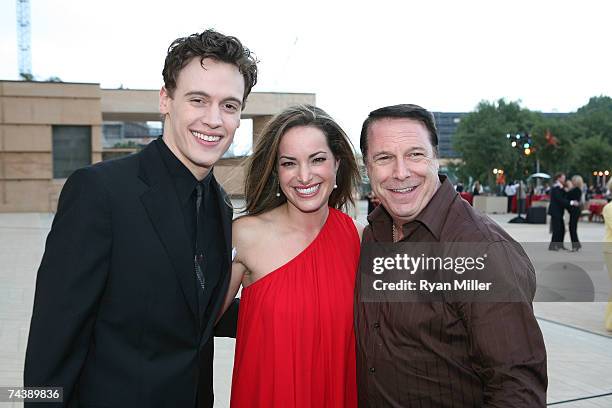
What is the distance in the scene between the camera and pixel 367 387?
7.98 feet

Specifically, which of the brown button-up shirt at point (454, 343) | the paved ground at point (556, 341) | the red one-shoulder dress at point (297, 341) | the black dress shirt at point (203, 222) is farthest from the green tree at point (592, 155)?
the black dress shirt at point (203, 222)

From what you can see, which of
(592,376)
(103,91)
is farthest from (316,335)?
(103,91)

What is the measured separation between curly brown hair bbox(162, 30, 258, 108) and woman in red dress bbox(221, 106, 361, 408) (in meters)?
0.78

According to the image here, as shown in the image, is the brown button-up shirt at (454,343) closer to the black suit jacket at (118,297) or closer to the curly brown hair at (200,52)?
the black suit jacket at (118,297)

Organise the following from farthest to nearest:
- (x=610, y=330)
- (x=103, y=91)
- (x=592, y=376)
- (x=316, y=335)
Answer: (x=103, y=91) < (x=610, y=330) < (x=592, y=376) < (x=316, y=335)

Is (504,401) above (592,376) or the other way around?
above

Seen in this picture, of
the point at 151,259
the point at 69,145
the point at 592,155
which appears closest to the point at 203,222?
the point at 151,259

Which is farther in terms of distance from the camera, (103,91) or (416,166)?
(103,91)

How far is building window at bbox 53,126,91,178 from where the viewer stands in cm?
2862

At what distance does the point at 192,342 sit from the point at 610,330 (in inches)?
266

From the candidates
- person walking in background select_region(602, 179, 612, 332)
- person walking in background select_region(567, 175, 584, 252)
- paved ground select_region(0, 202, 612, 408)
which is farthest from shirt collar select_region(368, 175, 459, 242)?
person walking in background select_region(567, 175, 584, 252)

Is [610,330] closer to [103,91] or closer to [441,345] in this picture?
[441,345]

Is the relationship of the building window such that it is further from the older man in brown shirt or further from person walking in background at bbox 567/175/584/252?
the older man in brown shirt

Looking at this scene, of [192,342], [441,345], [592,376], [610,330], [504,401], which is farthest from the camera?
[610,330]
